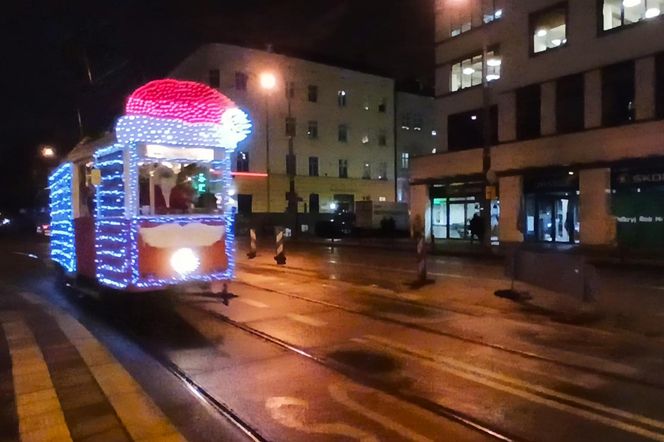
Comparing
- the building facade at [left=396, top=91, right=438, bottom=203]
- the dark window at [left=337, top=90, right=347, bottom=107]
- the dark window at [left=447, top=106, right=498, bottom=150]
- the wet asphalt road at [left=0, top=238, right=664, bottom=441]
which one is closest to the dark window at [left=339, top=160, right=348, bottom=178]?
the dark window at [left=337, top=90, right=347, bottom=107]

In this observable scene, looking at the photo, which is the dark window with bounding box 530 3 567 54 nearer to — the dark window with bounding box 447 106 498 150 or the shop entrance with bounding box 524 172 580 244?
the dark window with bounding box 447 106 498 150

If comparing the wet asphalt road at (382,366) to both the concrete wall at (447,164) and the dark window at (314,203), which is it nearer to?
the concrete wall at (447,164)

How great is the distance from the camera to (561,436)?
18.2 ft

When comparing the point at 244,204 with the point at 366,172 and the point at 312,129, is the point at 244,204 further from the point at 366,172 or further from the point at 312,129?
the point at 366,172

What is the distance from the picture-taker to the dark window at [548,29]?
30672 mm

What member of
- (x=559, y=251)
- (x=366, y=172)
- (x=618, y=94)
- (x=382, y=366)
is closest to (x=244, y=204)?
(x=366, y=172)

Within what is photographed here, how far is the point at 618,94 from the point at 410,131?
127ft

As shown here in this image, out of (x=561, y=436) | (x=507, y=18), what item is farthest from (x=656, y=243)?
(x=561, y=436)

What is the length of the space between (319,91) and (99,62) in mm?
34078

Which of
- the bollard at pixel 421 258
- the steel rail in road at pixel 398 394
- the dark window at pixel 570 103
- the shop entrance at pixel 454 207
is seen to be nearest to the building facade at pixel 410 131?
the shop entrance at pixel 454 207

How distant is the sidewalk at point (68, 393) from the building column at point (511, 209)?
1018 inches

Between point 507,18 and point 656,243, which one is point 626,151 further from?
point 507,18

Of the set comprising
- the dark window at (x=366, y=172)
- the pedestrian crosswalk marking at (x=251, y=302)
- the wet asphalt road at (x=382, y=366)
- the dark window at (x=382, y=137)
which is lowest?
the wet asphalt road at (x=382, y=366)

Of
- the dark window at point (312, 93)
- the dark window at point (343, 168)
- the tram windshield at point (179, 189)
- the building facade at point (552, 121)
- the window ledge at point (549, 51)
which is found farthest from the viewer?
the dark window at point (343, 168)
